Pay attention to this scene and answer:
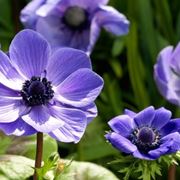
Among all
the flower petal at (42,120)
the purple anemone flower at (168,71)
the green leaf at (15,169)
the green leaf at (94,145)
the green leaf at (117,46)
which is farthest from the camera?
the green leaf at (117,46)

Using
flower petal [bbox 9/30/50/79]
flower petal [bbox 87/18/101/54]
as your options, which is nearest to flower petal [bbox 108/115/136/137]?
flower petal [bbox 9/30/50/79]

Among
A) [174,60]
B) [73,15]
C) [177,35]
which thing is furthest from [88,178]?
[177,35]

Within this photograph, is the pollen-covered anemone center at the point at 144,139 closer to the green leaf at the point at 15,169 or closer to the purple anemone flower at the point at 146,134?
the purple anemone flower at the point at 146,134

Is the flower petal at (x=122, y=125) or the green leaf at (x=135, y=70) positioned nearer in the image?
the flower petal at (x=122, y=125)

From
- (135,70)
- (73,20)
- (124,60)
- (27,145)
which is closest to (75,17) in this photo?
(73,20)

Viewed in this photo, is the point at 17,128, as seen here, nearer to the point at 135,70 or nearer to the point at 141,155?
the point at 141,155

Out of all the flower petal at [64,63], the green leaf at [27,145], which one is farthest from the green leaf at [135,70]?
the flower petal at [64,63]

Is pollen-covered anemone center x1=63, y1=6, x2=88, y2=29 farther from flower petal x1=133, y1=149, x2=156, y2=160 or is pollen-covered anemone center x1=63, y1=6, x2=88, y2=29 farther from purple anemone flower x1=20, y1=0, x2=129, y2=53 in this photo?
flower petal x1=133, y1=149, x2=156, y2=160

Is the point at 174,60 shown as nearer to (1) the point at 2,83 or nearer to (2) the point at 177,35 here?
(2) the point at 177,35
